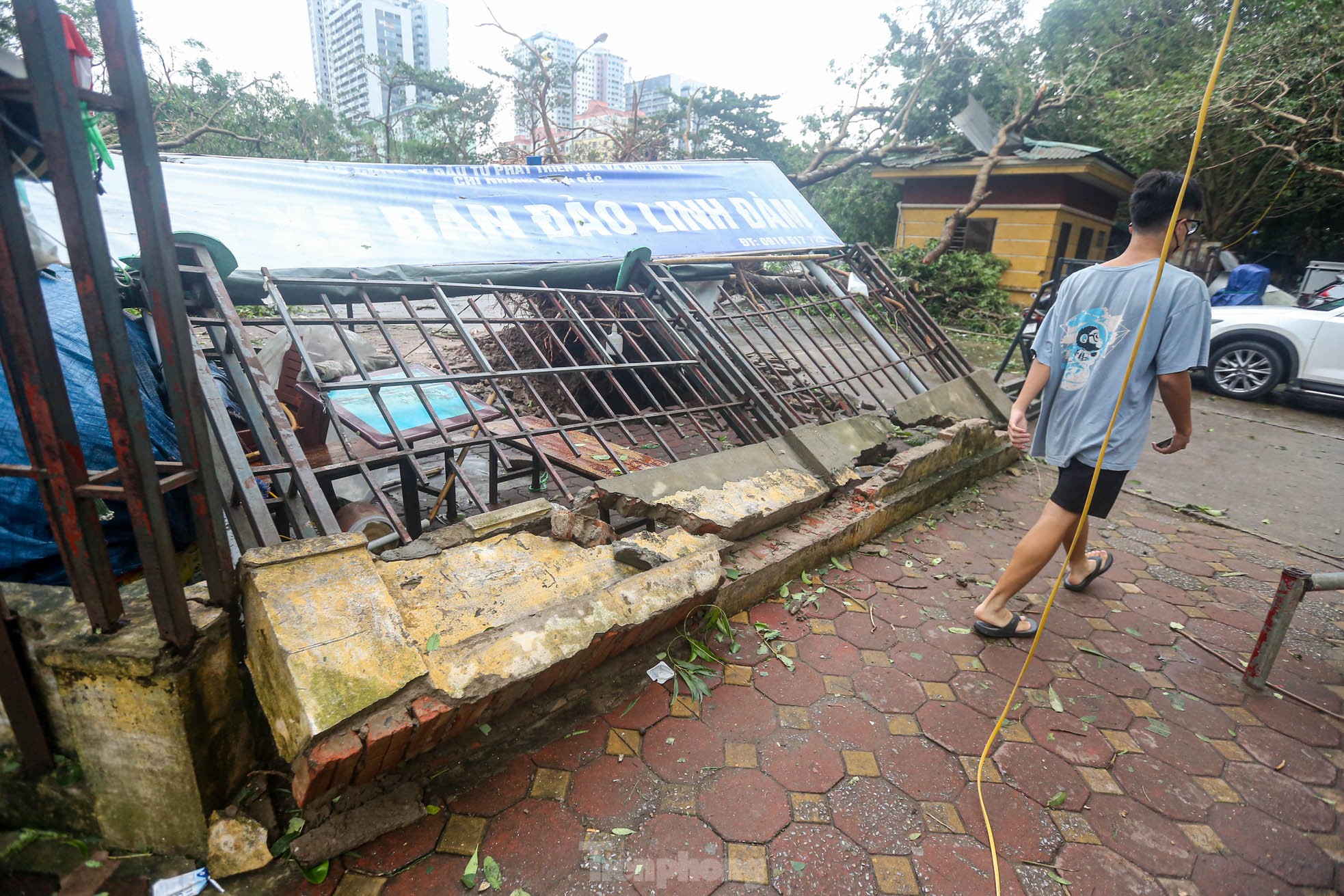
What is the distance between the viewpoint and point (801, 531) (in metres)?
3.42

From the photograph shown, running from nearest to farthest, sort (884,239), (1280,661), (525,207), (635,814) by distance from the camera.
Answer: (635,814) < (1280,661) < (525,207) < (884,239)

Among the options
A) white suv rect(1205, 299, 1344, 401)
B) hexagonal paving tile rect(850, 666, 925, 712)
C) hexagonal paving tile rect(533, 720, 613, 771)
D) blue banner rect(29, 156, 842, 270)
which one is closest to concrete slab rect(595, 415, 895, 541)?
hexagonal paving tile rect(850, 666, 925, 712)

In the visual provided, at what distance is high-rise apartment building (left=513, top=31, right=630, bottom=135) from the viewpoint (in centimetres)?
1437

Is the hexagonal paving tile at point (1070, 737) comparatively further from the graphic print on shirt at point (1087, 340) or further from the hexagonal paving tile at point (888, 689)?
the graphic print on shirt at point (1087, 340)

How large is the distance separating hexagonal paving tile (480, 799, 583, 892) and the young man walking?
206cm

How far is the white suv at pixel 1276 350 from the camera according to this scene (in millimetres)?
7352

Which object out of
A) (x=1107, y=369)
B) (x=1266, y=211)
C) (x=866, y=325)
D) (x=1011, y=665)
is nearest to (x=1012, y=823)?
(x=1011, y=665)

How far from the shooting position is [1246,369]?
26.2ft

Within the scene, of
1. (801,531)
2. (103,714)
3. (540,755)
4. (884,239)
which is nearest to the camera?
(103,714)

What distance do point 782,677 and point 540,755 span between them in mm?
1015

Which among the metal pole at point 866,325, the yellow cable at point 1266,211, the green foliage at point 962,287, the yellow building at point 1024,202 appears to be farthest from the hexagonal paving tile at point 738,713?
the yellow cable at point 1266,211

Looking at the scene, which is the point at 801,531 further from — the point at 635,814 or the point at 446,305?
the point at 446,305

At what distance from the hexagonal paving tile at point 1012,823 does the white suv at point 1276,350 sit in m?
7.78

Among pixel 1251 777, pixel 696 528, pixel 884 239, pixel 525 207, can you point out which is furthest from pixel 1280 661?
pixel 884 239
